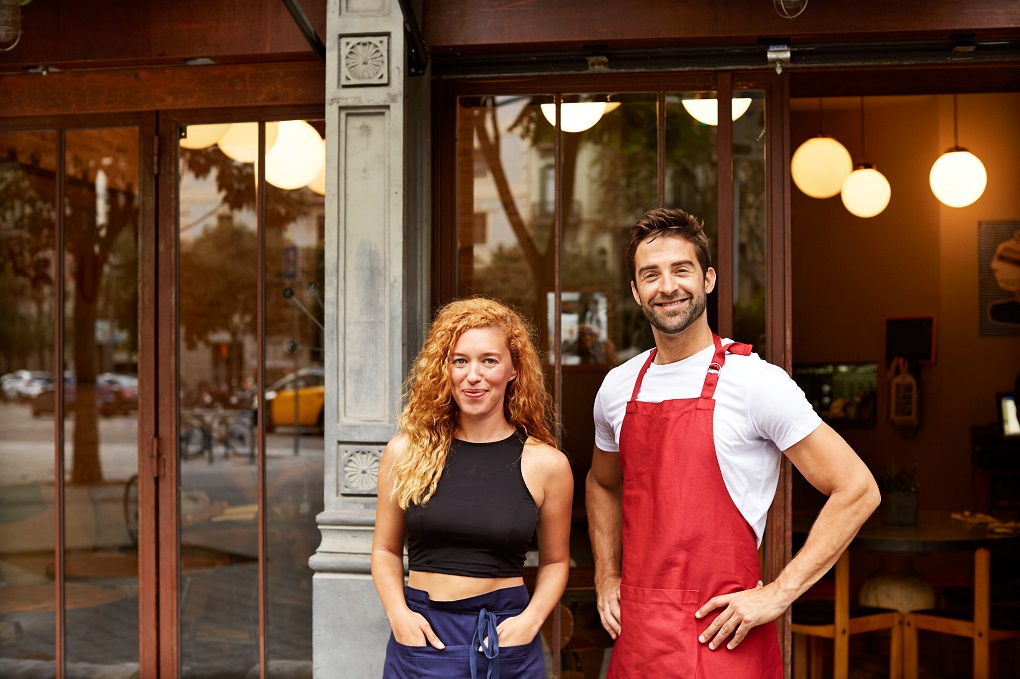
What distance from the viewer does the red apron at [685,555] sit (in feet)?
9.20

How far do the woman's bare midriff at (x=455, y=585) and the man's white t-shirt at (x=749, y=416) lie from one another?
713mm

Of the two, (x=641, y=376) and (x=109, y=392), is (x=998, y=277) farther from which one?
(x=109, y=392)

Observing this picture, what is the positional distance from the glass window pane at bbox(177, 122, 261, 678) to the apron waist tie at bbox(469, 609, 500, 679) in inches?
87.5

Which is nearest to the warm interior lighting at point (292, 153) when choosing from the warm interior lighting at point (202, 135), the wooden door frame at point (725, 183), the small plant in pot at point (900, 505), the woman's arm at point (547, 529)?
the warm interior lighting at point (202, 135)

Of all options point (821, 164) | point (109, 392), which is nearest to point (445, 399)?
point (821, 164)

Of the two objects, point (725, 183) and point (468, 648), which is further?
point (725, 183)

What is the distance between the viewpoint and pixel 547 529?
117 inches

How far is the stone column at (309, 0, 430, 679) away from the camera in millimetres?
3727

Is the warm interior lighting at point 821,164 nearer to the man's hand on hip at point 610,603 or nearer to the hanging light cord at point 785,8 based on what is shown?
the hanging light cord at point 785,8

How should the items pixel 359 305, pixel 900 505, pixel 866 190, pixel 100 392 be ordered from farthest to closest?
pixel 100 392
pixel 866 190
pixel 900 505
pixel 359 305

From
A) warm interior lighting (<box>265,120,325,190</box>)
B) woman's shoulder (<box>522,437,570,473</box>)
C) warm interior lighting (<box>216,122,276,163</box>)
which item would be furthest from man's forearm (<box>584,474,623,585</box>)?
warm interior lighting (<box>216,122,276,163</box>)

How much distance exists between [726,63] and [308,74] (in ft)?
5.77

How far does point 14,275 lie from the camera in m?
9.60

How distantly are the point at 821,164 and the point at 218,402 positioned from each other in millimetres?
5447
